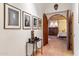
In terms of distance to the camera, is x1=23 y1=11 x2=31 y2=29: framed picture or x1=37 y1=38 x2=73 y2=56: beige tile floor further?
x1=37 y1=38 x2=73 y2=56: beige tile floor

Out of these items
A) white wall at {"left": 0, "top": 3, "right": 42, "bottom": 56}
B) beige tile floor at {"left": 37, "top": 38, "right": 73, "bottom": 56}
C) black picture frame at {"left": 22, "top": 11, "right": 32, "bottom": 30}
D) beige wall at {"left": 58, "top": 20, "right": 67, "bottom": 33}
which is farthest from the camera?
beige wall at {"left": 58, "top": 20, "right": 67, "bottom": 33}

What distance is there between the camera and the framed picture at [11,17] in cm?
228

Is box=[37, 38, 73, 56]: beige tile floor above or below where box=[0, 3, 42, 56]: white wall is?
below

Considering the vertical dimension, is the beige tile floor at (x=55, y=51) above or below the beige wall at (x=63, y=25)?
below

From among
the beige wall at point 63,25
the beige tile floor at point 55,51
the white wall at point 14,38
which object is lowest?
the beige tile floor at point 55,51

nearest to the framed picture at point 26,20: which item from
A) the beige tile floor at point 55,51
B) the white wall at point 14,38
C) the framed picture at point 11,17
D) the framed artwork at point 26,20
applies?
the framed artwork at point 26,20

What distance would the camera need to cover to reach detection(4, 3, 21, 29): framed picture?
2.28 meters

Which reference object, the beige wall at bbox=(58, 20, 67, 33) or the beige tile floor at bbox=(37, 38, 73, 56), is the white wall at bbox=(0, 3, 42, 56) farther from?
the beige wall at bbox=(58, 20, 67, 33)

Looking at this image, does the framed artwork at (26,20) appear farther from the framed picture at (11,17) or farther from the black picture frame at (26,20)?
Answer: the framed picture at (11,17)

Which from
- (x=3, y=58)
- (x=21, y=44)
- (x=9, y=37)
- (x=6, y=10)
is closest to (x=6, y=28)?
(x=9, y=37)

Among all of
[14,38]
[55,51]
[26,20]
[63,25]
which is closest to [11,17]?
[14,38]

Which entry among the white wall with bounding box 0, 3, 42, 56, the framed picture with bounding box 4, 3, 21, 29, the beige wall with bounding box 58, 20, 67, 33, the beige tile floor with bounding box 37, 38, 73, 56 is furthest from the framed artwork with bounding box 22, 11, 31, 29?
the beige wall with bounding box 58, 20, 67, 33

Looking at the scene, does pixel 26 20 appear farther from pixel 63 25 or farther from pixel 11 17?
pixel 63 25

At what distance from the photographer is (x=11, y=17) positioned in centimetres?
245
